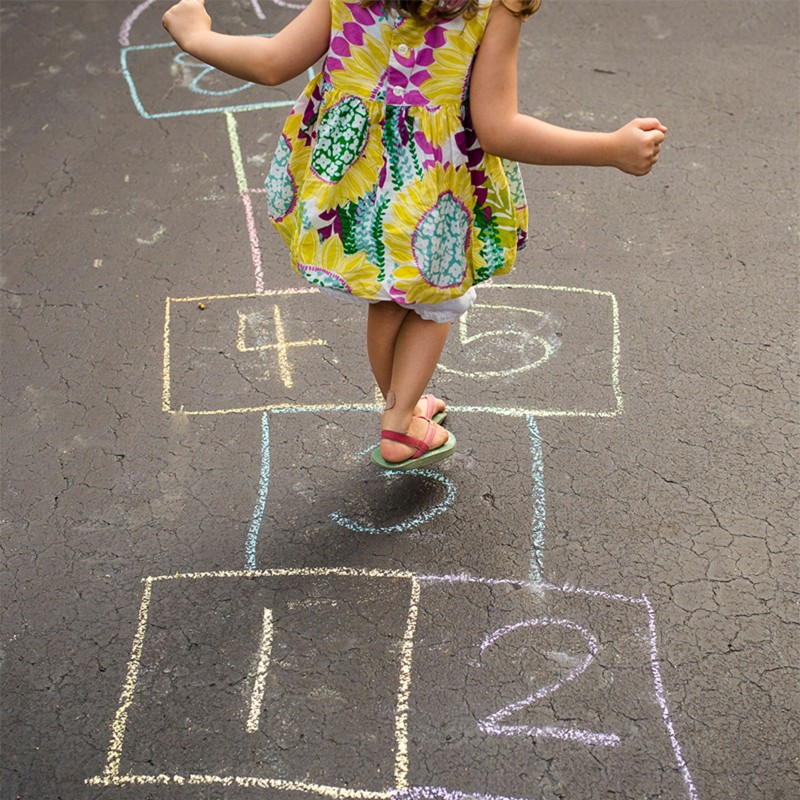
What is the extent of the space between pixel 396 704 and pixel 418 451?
2.31ft

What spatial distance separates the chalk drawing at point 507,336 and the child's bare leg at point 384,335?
459 millimetres

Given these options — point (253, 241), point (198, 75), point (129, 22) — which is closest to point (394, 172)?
point (253, 241)

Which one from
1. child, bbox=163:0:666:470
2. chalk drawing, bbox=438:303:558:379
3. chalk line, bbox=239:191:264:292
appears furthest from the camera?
chalk line, bbox=239:191:264:292

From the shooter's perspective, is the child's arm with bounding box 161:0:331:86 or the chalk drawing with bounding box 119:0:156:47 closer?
the child's arm with bounding box 161:0:331:86

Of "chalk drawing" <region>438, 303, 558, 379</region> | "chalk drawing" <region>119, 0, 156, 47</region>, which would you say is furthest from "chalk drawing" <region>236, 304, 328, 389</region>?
"chalk drawing" <region>119, 0, 156, 47</region>

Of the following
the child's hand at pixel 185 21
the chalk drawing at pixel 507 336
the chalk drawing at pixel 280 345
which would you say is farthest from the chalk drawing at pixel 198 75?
the child's hand at pixel 185 21

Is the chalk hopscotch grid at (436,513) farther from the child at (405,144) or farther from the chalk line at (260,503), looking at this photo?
the child at (405,144)

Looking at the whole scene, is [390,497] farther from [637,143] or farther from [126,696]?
[637,143]

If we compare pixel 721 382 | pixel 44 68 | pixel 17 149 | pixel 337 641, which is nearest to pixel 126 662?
pixel 337 641

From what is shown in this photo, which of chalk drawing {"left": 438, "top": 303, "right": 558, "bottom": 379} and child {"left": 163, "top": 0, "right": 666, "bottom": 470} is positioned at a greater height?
child {"left": 163, "top": 0, "right": 666, "bottom": 470}

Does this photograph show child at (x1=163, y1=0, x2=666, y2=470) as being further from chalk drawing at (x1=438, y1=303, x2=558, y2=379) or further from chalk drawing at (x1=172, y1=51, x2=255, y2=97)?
chalk drawing at (x1=172, y1=51, x2=255, y2=97)

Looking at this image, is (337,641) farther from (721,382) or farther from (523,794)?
(721,382)

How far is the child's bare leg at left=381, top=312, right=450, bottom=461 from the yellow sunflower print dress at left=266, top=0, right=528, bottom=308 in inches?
6.8

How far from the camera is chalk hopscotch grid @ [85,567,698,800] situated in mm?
2073
